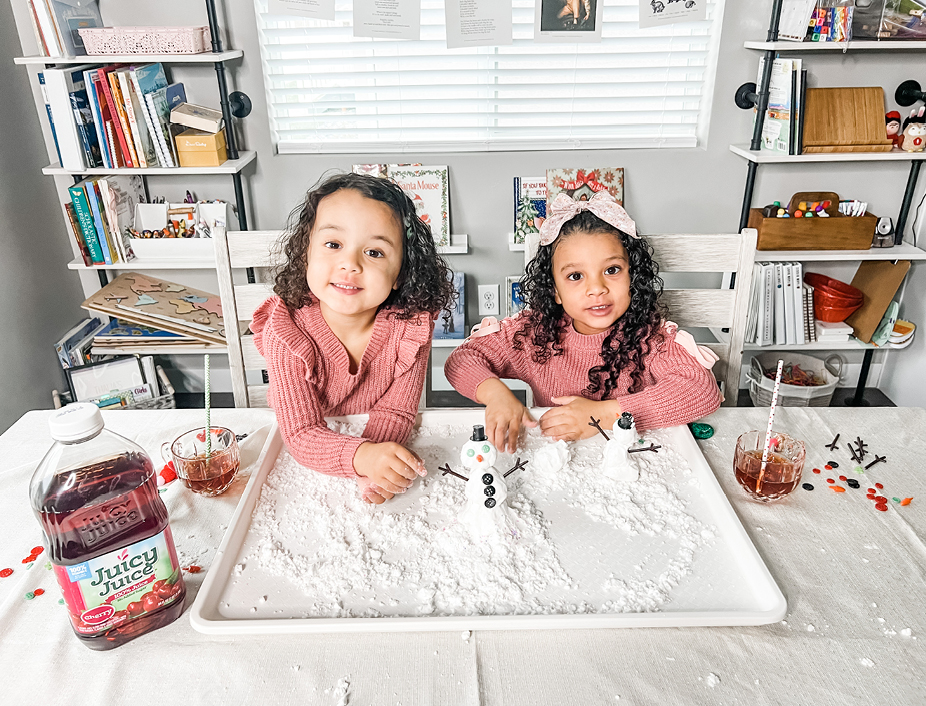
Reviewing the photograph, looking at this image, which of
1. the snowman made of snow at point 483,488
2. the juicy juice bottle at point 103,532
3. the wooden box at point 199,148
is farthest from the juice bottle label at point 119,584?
the wooden box at point 199,148

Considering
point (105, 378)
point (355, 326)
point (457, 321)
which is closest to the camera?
point (355, 326)

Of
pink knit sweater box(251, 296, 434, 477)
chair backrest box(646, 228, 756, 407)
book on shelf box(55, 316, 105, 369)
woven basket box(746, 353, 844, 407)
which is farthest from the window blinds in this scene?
pink knit sweater box(251, 296, 434, 477)

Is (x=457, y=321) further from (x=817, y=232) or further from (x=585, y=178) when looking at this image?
(x=817, y=232)

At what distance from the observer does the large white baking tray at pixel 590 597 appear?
78 cm

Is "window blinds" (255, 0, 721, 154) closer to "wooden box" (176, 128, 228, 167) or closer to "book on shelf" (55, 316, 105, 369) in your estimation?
"wooden box" (176, 128, 228, 167)

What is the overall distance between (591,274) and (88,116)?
6.24ft

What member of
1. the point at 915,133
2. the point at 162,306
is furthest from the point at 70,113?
the point at 915,133

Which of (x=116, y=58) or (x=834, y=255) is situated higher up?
(x=116, y=58)

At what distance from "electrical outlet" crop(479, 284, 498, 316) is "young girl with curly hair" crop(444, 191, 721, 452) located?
123 cm

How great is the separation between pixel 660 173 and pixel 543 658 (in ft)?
7.09

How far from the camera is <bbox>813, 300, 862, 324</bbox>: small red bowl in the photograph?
258 cm

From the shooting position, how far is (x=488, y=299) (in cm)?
271

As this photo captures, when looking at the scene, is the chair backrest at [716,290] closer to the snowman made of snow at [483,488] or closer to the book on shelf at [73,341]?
the snowman made of snow at [483,488]

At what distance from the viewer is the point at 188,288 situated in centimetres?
271
